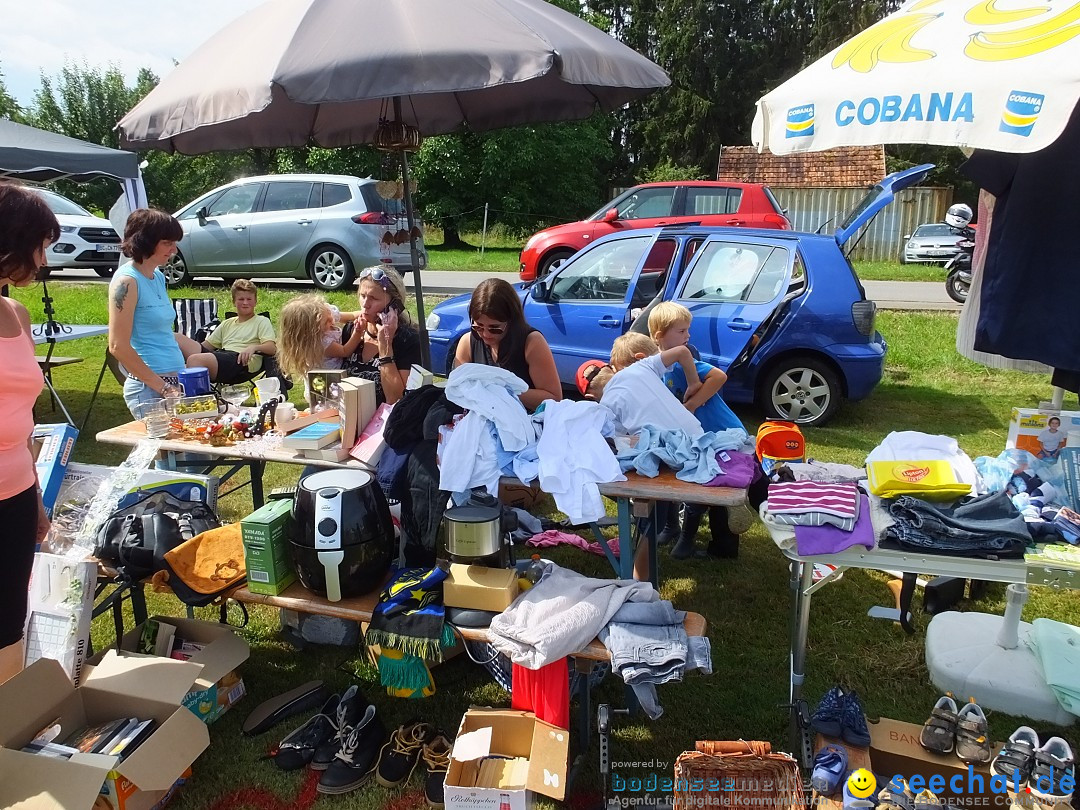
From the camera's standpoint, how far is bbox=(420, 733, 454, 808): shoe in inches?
100.0

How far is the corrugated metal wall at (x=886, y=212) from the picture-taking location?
69.5 ft

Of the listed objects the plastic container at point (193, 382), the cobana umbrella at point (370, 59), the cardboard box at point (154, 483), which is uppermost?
the cobana umbrella at point (370, 59)

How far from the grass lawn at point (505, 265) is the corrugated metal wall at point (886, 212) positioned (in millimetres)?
1264

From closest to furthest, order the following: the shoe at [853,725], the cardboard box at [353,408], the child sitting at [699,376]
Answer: the shoe at [853,725] < the cardboard box at [353,408] < the child sitting at [699,376]

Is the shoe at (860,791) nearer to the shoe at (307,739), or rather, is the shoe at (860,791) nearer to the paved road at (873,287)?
the shoe at (307,739)

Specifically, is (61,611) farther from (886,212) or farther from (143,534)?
(886,212)

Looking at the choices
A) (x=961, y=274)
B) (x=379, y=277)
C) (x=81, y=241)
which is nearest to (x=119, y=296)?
(x=379, y=277)

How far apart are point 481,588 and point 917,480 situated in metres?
1.64

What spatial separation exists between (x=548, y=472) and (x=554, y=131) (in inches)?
909

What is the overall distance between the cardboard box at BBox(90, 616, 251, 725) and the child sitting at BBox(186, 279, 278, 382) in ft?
10.4

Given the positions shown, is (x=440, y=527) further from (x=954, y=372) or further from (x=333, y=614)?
(x=954, y=372)

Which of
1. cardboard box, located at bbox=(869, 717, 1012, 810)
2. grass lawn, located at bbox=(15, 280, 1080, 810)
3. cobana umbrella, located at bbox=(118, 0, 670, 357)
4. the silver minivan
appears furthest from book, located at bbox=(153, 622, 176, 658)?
the silver minivan

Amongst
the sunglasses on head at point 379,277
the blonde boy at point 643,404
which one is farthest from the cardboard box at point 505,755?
the sunglasses on head at point 379,277

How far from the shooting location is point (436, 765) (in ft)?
8.75
